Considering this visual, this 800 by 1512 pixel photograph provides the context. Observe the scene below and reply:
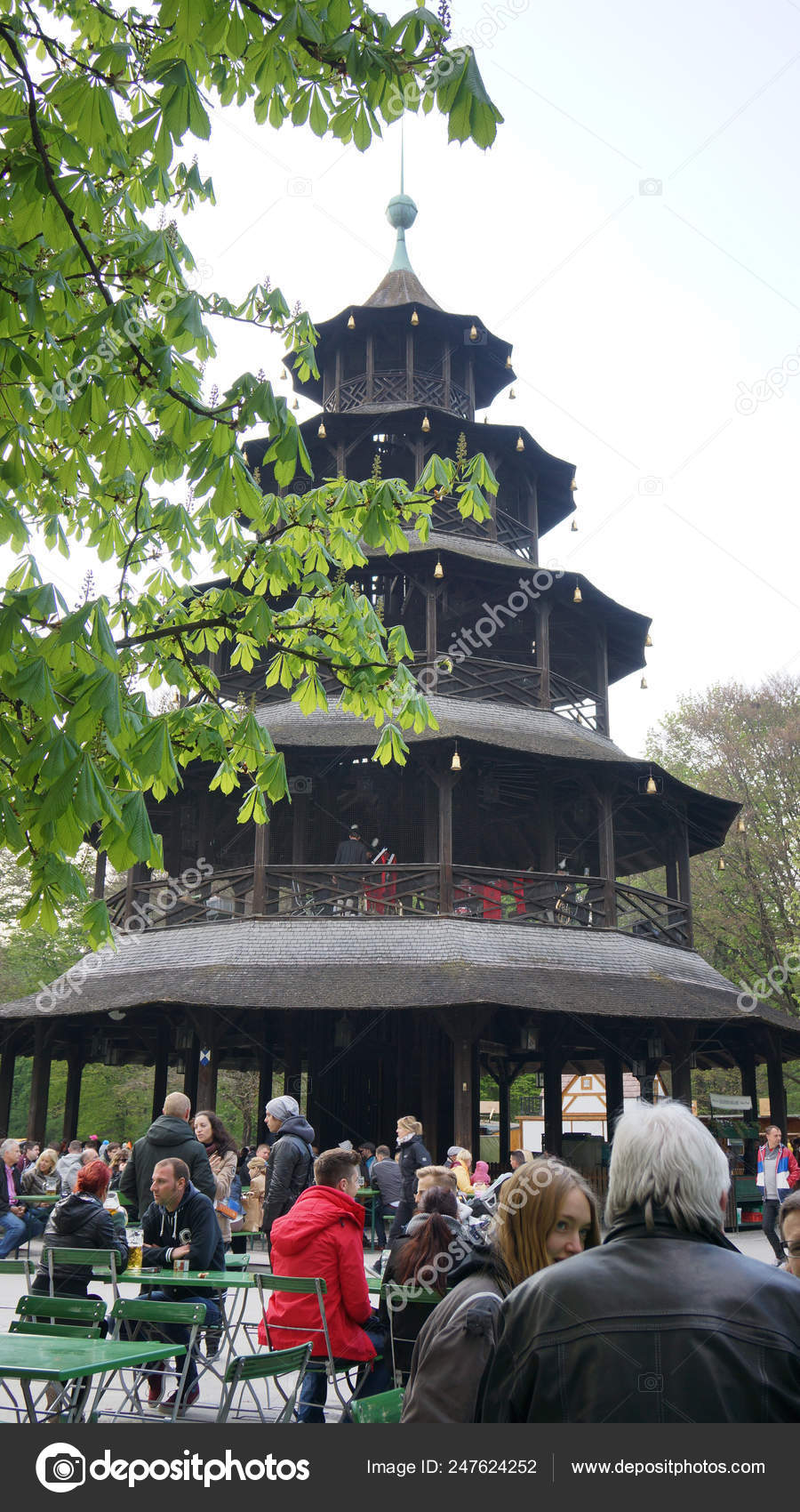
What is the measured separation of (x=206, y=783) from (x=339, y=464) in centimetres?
830

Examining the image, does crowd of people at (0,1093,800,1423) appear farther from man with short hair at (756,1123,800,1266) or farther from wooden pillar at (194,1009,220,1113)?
wooden pillar at (194,1009,220,1113)

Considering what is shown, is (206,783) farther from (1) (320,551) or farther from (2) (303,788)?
(1) (320,551)

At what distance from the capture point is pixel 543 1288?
9.05 feet

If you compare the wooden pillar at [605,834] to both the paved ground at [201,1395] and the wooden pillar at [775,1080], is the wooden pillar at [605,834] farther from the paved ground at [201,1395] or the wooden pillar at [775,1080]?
the paved ground at [201,1395]

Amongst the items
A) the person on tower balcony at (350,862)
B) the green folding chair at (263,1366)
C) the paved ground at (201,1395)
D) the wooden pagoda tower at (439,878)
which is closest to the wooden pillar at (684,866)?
the wooden pagoda tower at (439,878)

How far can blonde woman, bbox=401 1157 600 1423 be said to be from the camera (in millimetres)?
3785

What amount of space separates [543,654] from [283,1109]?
46.9ft

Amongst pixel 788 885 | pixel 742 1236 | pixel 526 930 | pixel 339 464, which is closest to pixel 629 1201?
pixel 526 930

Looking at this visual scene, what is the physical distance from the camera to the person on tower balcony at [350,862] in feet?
67.7

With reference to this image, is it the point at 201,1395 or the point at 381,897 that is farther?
the point at 381,897

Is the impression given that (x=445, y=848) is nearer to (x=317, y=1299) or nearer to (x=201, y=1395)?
(x=201, y=1395)

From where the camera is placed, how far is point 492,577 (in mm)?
23922

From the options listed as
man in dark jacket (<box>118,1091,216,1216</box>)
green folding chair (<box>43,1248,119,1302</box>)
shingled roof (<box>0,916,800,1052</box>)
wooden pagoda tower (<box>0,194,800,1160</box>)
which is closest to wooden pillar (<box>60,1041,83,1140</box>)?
wooden pagoda tower (<box>0,194,800,1160</box>)

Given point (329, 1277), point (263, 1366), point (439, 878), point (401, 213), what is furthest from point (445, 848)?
point (401, 213)
